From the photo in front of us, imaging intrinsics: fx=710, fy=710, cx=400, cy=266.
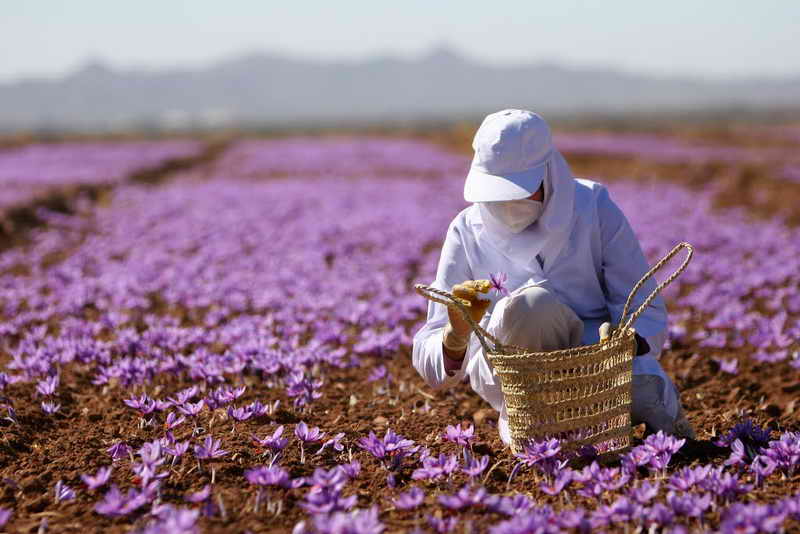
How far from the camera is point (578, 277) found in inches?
119

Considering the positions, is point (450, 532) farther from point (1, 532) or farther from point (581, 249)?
point (1, 532)

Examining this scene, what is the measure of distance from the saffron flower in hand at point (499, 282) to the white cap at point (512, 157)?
0.36 meters

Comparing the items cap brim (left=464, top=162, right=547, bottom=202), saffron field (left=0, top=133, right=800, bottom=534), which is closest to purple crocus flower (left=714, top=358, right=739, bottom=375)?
saffron field (left=0, top=133, right=800, bottom=534)

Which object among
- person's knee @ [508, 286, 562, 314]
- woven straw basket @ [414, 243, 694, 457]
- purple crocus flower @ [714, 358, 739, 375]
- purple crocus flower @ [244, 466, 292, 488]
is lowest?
purple crocus flower @ [714, 358, 739, 375]

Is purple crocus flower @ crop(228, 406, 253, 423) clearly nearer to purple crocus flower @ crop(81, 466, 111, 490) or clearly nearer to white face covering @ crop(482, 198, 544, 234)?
purple crocus flower @ crop(81, 466, 111, 490)

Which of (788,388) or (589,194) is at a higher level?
(589,194)

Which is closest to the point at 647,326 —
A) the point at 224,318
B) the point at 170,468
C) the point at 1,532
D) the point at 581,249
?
the point at 581,249

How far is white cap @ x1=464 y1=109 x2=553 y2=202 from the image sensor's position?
2.64 m

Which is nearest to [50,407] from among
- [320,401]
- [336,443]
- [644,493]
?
[320,401]

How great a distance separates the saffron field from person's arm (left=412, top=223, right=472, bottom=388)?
0.24m

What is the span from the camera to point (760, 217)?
10.5m

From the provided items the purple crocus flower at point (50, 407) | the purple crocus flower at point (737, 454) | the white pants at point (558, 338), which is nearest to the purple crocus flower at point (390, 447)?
the white pants at point (558, 338)

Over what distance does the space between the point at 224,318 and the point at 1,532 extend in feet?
10.3

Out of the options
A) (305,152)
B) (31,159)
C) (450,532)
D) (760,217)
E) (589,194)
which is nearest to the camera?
(450,532)
